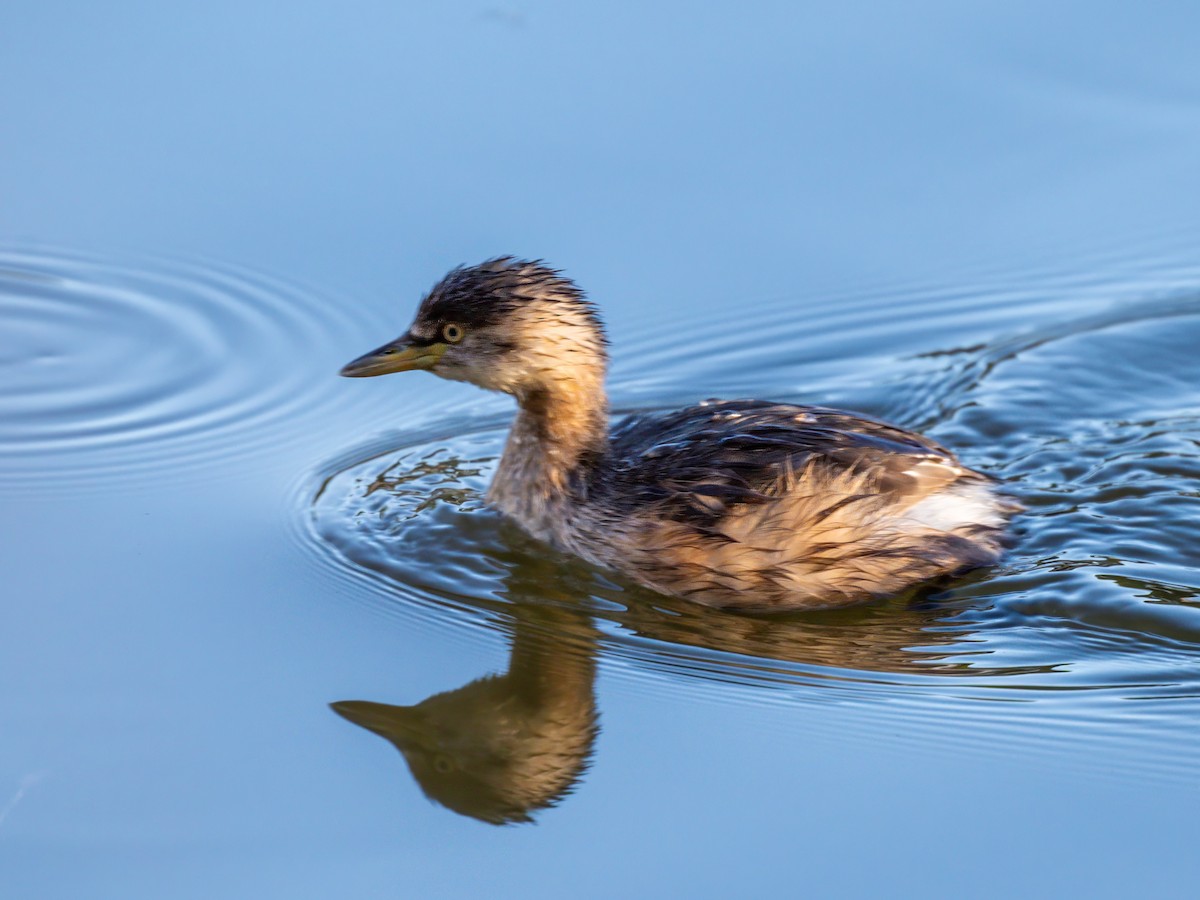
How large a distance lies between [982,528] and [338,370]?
3071 mm

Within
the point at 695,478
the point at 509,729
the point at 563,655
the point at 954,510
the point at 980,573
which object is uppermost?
the point at 695,478

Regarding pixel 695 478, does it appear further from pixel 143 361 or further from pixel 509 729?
pixel 143 361

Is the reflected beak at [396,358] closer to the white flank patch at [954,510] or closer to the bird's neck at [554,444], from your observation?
the bird's neck at [554,444]

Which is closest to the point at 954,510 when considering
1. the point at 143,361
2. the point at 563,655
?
the point at 563,655

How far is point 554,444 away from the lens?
7727 mm

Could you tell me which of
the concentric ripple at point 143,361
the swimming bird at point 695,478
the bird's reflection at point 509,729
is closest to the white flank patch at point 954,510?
the swimming bird at point 695,478

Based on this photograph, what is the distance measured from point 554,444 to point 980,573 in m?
1.81

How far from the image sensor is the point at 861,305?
29.8 feet

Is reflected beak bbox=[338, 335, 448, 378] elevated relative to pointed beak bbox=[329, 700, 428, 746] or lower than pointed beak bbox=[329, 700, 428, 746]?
elevated

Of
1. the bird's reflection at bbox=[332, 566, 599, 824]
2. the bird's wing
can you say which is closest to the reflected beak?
the bird's wing

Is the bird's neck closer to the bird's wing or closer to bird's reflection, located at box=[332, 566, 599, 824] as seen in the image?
the bird's wing

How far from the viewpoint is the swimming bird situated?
704 cm

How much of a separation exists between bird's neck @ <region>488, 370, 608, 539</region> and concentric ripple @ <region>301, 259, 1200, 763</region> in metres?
0.14

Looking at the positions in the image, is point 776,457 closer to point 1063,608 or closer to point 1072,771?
point 1063,608
